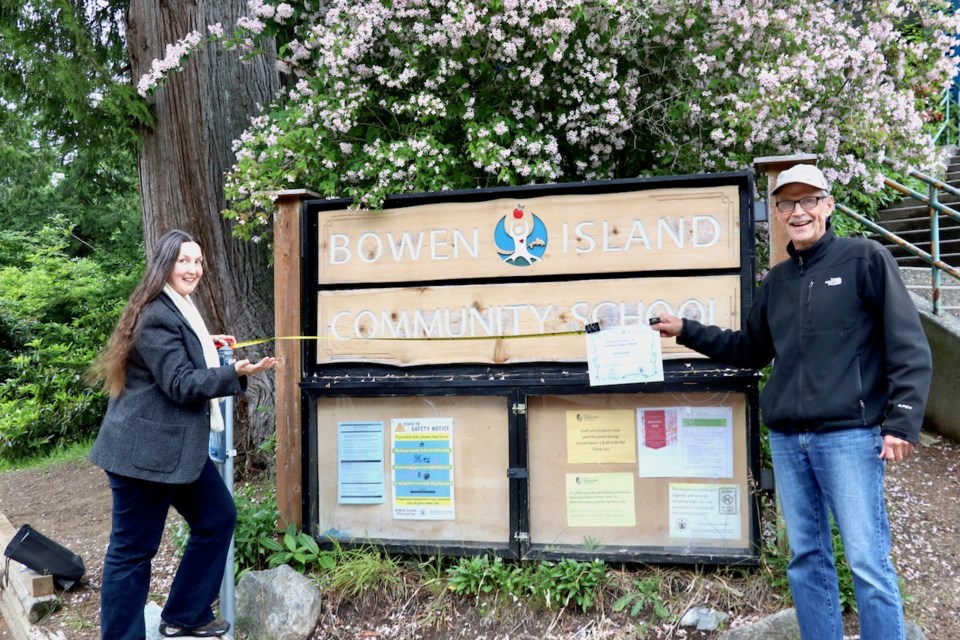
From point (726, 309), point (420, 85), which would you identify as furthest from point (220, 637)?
point (420, 85)

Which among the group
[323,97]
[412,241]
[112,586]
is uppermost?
[323,97]

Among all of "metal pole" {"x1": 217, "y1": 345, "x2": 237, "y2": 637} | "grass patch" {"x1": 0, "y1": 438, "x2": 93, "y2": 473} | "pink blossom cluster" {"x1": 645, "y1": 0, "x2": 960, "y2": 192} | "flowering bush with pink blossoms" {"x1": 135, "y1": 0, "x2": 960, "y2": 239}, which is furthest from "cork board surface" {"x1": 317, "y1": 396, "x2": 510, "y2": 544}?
"grass patch" {"x1": 0, "y1": 438, "x2": 93, "y2": 473}

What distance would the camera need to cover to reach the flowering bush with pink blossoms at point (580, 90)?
13.9ft

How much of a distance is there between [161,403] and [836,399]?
2577 mm

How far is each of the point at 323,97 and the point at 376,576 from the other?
2.71 meters

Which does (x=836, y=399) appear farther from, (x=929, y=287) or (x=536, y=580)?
(x=929, y=287)

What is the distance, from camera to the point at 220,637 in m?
3.43

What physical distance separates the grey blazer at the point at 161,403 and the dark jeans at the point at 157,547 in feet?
0.35

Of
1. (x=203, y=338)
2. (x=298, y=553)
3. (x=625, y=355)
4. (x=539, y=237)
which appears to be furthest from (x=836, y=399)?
(x=298, y=553)

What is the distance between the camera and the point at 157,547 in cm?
323

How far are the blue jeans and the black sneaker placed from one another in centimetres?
245

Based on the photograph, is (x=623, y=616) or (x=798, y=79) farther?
(x=798, y=79)

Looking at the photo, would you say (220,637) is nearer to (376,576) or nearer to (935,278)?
(376,576)

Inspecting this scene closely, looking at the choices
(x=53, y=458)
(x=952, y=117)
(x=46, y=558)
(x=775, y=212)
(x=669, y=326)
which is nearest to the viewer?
(x=669, y=326)
